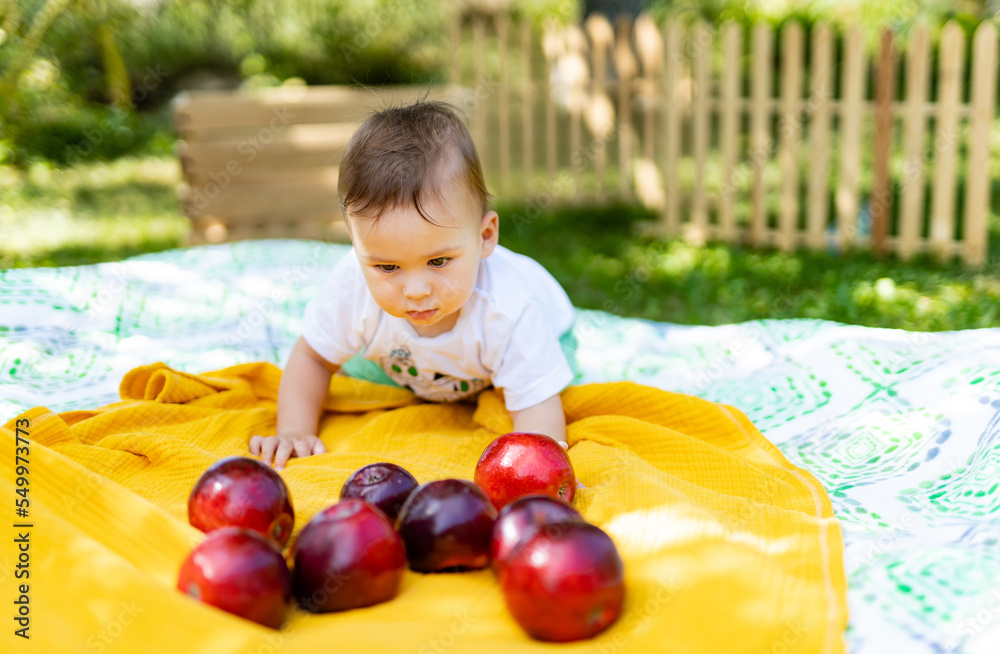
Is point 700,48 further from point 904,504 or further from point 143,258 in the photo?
point 904,504

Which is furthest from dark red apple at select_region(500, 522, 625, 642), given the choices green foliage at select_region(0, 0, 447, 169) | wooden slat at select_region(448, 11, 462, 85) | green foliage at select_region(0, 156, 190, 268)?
green foliage at select_region(0, 0, 447, 169)

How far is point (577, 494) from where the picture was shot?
2.27 metres

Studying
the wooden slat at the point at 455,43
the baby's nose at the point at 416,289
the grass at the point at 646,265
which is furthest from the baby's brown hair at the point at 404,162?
the wooden slat at the point at 455,43

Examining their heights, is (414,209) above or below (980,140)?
above

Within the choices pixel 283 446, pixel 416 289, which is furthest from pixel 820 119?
pixel 283 446

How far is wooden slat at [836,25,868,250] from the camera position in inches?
231

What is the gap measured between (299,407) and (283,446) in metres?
0.20

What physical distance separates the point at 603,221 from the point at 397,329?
5.12 metres

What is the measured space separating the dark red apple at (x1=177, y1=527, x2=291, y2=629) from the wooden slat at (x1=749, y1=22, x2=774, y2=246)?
551cm

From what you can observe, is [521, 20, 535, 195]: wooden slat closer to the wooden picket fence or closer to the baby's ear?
the wooden picket fence

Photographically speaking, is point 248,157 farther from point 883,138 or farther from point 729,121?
point 883,138

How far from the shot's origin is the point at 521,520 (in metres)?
1.77

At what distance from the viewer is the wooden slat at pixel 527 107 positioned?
7.90 m

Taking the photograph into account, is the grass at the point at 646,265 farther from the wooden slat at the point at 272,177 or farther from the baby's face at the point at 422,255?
the baby's face at the point at 422,255
